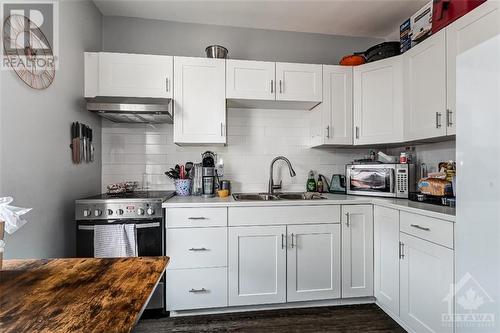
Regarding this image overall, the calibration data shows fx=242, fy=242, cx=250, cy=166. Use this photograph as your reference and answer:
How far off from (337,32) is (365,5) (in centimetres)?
47

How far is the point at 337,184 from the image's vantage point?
8.32 ft

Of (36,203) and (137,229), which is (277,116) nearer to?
(137,229)

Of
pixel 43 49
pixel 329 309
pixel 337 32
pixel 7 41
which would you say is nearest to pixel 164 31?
pixel 43 49

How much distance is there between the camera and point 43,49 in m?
1.57

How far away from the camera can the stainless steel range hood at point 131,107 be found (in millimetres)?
1892

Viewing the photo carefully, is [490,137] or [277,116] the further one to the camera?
[277,116]

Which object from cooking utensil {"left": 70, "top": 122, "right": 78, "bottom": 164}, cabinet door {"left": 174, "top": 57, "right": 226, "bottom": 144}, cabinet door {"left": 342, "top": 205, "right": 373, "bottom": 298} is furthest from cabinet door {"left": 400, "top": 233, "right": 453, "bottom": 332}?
cooking utensil {"left": 70, "top": 122, "right": 78, "bottom": 164}

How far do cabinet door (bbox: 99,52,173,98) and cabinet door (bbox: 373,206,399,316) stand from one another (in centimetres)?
208

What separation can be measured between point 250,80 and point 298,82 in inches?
17.9

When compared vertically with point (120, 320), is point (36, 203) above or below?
above

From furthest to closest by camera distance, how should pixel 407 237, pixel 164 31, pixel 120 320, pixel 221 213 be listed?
pixel 164 31, pixel 221 213, pixel 407 237, pixel 120 320

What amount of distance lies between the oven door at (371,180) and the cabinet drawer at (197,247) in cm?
135

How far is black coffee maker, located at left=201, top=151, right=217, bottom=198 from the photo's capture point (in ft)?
7.40

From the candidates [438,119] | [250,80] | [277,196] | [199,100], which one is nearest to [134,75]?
[199,100]
